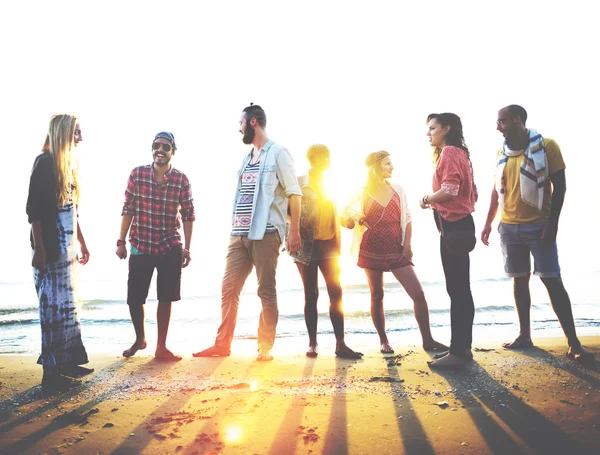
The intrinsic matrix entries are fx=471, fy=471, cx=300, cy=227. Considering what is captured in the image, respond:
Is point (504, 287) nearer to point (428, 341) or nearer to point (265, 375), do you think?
point (428, 341)

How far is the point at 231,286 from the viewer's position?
15.7 ft

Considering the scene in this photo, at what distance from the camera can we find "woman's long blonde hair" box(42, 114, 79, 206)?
3.90 metres

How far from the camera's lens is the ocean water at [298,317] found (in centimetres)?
812

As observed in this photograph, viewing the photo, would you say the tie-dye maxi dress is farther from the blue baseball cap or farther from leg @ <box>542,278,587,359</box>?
leg @ <box>542,278,587,359</box>

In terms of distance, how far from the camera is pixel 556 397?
10.6 feet

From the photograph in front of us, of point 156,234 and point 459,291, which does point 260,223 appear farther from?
point 459,291

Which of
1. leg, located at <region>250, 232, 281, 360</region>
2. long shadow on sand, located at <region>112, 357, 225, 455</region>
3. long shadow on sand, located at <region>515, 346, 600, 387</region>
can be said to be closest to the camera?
long shadow on sand, located at <region>112, 357, 225, 455</region>

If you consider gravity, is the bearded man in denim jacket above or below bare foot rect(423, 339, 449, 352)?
above

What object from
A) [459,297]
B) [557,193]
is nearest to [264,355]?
[459,297]

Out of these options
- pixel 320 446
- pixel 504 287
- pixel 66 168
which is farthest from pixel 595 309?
pixel 66 168

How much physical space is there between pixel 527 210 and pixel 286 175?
A: 239cm

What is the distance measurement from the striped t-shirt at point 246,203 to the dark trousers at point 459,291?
1675mm

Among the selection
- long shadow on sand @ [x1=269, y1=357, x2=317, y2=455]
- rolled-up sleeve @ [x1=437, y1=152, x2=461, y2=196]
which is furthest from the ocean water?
rolled-up sleeve @ [x1=437, y1=152, x2=461, y2=196]

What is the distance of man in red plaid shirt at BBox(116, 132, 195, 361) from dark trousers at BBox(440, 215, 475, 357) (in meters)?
2.65
